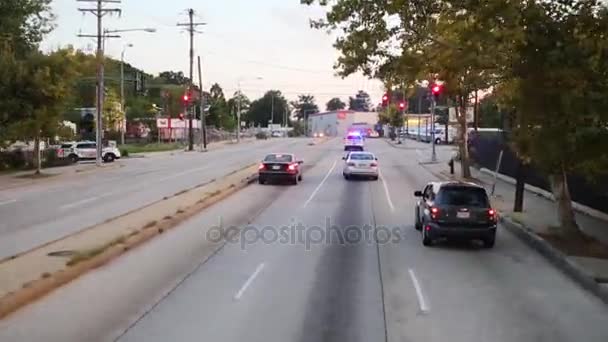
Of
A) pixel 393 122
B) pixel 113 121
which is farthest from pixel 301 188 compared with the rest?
pixel 393 122

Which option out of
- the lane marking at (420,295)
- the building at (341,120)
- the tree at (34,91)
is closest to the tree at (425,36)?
the lane marking at (420,295)

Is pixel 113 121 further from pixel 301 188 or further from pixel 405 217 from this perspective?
pixel 405 217

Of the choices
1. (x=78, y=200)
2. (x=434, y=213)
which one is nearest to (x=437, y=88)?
(x=78, y=200)

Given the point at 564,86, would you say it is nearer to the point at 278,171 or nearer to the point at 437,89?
the point at 278,171

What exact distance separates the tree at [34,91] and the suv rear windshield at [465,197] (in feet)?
94.0

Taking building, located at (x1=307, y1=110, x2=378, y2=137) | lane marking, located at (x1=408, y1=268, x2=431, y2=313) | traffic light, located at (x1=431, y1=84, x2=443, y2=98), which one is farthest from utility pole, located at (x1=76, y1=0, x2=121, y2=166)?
building, located at (x1=307, y1=110, x2=378, y2=137)

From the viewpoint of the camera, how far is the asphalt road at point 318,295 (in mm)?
10219

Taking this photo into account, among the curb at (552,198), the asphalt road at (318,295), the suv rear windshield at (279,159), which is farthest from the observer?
the suv rear windshield at (279,159)

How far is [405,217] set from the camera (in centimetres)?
2438

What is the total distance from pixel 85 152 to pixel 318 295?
5202 centimetres

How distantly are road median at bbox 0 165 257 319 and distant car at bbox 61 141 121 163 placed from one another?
34.5 metres

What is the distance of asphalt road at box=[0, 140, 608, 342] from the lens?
33.5 feet

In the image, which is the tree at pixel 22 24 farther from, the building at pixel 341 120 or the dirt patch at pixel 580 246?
the building at pixel 341 120

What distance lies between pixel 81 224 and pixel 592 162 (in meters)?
13.2
